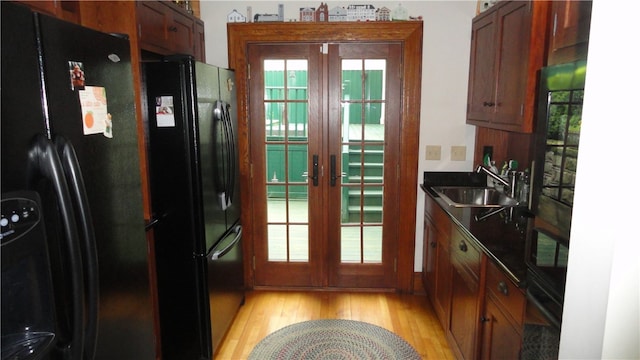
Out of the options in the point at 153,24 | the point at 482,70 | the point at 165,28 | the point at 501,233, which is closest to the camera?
the point at 501,233

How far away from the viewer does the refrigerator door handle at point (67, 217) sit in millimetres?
922

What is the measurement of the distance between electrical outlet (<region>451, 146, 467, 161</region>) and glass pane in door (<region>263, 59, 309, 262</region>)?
3.77ft

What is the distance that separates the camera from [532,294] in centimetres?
110

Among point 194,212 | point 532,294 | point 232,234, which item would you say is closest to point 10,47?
point 532,294

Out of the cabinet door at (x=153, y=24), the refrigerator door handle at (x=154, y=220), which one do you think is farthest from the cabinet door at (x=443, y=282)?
the cabinet door at (x=153, y=24)

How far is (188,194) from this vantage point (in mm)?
2316

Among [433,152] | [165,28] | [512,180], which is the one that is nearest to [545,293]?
[512,180]

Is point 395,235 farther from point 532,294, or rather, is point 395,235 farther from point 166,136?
point 532,294

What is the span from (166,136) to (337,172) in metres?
1.51

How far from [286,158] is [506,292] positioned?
2080 millimetres

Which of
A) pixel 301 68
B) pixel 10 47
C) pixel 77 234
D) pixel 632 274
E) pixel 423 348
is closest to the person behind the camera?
pixel 632 274

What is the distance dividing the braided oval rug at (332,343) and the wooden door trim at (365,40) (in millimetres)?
912

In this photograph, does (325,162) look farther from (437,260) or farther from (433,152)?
(437,260)

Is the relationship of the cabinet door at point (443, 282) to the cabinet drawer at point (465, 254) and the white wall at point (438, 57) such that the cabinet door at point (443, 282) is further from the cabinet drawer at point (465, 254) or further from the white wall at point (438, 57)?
the white wall at point (438, 57)
